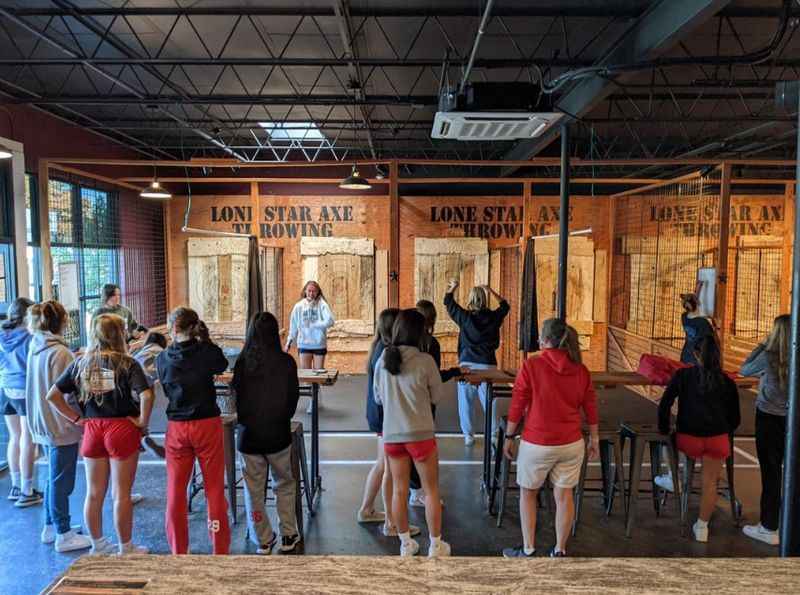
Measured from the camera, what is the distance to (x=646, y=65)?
167 inches

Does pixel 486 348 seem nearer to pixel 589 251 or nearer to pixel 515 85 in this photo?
pixel 515 85

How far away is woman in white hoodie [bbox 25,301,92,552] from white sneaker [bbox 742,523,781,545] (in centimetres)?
424

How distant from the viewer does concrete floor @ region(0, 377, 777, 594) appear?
3.37 metres

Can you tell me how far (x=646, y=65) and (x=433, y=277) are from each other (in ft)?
17.3

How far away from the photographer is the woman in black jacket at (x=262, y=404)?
9.62 feet

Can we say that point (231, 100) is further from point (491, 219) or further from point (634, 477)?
point (634, 477)

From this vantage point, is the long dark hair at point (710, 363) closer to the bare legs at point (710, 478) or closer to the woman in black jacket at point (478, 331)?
the bare legs at point (710, 478)

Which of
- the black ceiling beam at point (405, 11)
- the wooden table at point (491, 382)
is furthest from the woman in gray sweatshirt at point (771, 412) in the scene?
the black ceiling beam at point (405, 11)

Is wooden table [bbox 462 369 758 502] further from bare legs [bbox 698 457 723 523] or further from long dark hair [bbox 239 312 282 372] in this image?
long dark hair [bbox 239 312 282 372]

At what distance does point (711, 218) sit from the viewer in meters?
7.65

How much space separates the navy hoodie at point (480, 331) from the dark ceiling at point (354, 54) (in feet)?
7.01

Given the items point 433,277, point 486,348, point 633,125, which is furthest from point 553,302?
point 486,348

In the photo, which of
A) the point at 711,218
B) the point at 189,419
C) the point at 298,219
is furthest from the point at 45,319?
the point at 711,218

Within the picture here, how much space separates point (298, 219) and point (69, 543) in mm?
6469
